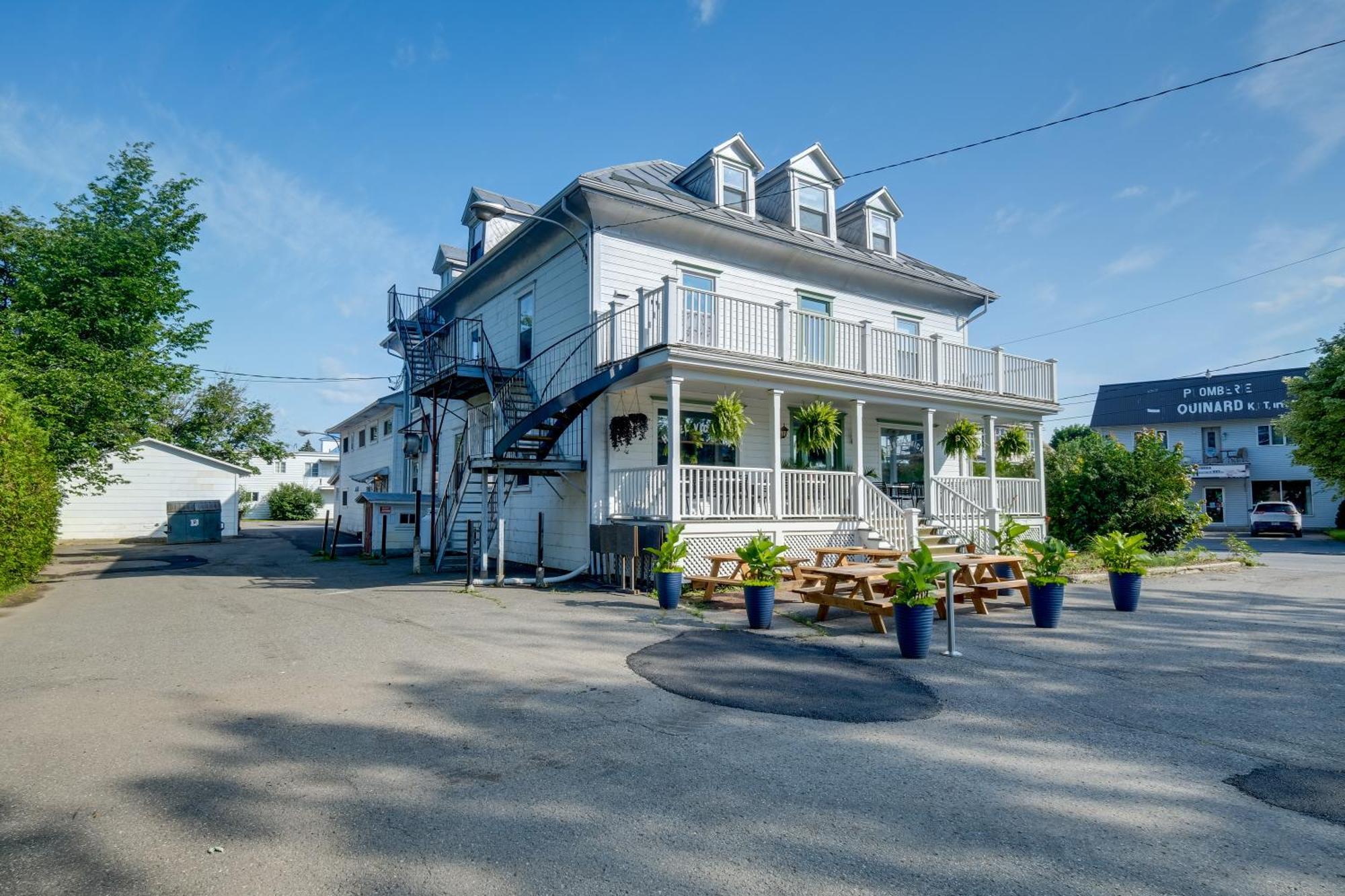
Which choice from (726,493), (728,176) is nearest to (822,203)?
(728,176)

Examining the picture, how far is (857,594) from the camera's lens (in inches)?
378

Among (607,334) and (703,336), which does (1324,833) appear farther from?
(607,334)

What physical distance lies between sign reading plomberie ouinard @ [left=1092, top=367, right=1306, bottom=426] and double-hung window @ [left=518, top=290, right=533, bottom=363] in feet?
132

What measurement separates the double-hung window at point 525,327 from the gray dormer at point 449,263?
5872mm

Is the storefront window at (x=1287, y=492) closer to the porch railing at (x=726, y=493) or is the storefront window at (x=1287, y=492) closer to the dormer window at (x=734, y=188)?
the dormer window at (x=734, y=188)

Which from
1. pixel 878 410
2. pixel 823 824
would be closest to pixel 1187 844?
pixel 823 824

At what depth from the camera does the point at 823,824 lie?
11.4 feet

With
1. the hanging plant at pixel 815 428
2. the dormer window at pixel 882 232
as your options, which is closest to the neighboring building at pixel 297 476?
the dormer window at pixel 882 232

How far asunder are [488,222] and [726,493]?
35.4ft

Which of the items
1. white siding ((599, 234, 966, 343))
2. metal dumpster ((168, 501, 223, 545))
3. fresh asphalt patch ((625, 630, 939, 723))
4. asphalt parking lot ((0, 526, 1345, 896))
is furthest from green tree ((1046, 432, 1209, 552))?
metal dumpster ((168, 501, 223, 545))

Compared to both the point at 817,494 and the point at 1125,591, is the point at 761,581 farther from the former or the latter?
the point at 817,494

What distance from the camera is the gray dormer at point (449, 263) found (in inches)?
867

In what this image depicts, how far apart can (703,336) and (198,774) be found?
996cm

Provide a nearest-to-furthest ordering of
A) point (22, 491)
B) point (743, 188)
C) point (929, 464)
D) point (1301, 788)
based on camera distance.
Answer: point (1301, 788)
point (22, 491)
point (929, 464)
point (743, 188)
